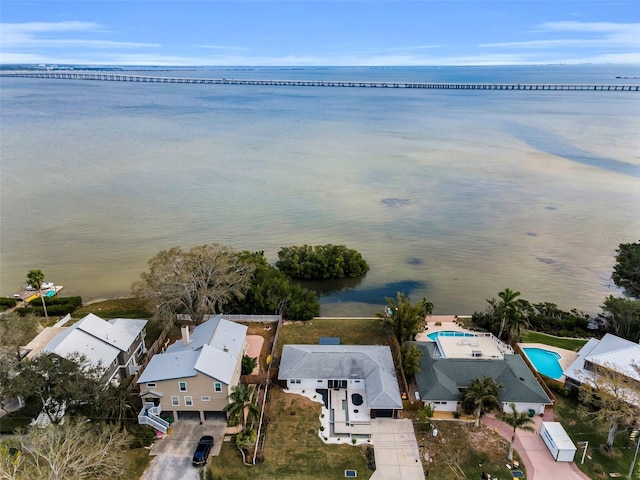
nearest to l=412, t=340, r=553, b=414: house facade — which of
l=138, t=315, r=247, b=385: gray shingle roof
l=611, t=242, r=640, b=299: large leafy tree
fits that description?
l=138, t=315, r=247, b=385: gray shingle roof

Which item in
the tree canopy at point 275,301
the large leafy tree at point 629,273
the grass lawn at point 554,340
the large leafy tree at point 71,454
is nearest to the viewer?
the large leafy tree at point 71,454

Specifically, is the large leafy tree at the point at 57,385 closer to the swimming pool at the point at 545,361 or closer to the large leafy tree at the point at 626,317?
the swimming pool at the point at 545,361

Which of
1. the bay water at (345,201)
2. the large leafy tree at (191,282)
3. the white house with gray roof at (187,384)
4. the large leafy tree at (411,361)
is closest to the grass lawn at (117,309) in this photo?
the bay water at (345,201)

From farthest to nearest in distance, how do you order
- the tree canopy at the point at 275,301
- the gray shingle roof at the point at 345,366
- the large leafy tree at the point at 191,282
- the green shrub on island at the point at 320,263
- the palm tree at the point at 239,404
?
1. the green shrub on island at the point at 320,263
2. the tree canopy at the point at 275,301
3. the large leafy tree at the point at 191,282
4. the gray shingle roof at the point at 345,366
5. the palm tree at the point at 239,404

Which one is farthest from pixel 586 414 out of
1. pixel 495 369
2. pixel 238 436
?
pixel 238 436

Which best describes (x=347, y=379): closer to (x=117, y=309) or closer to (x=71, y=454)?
(x=71, y=454)

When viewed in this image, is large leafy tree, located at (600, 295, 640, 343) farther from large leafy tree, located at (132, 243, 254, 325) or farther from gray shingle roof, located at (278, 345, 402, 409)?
large leafy tree, located at (132, 243, 254, 325)

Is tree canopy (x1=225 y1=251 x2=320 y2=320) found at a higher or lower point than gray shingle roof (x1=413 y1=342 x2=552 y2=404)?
lower
